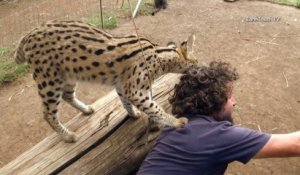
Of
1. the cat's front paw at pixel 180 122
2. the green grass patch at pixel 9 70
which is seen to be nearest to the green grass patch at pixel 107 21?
the green grass patch at pixel 9 70

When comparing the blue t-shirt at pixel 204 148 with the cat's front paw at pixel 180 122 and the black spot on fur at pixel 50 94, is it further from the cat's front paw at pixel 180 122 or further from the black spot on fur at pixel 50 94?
the black spot on fur at pixel 50 94

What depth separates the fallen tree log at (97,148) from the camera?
3.92 meters

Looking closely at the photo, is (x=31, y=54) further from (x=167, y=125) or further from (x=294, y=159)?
(x=294, y=159)

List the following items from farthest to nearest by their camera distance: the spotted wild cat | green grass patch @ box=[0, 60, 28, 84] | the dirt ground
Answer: green grass patch @ box=[0, 60, 28, 84]
the dirt ground
the spotted wild cat

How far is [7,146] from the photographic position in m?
5.51

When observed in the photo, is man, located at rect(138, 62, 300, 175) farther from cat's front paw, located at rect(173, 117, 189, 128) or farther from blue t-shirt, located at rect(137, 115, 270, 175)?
cat's front paw, located at rect(173, 117, 189, 128)

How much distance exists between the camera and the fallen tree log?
3920 millimetres

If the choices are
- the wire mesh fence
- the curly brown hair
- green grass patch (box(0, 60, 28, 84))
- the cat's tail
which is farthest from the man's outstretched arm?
the wire mesh fence

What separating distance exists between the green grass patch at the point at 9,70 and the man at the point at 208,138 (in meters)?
3.91

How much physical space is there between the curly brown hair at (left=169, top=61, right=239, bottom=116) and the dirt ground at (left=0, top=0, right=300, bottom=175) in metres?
1.19

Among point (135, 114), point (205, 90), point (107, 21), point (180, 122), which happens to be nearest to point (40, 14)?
point (107, 21)

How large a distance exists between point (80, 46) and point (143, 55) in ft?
1.81

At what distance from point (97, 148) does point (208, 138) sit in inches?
52.0

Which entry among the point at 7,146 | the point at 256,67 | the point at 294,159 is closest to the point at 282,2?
the point at 256,67
